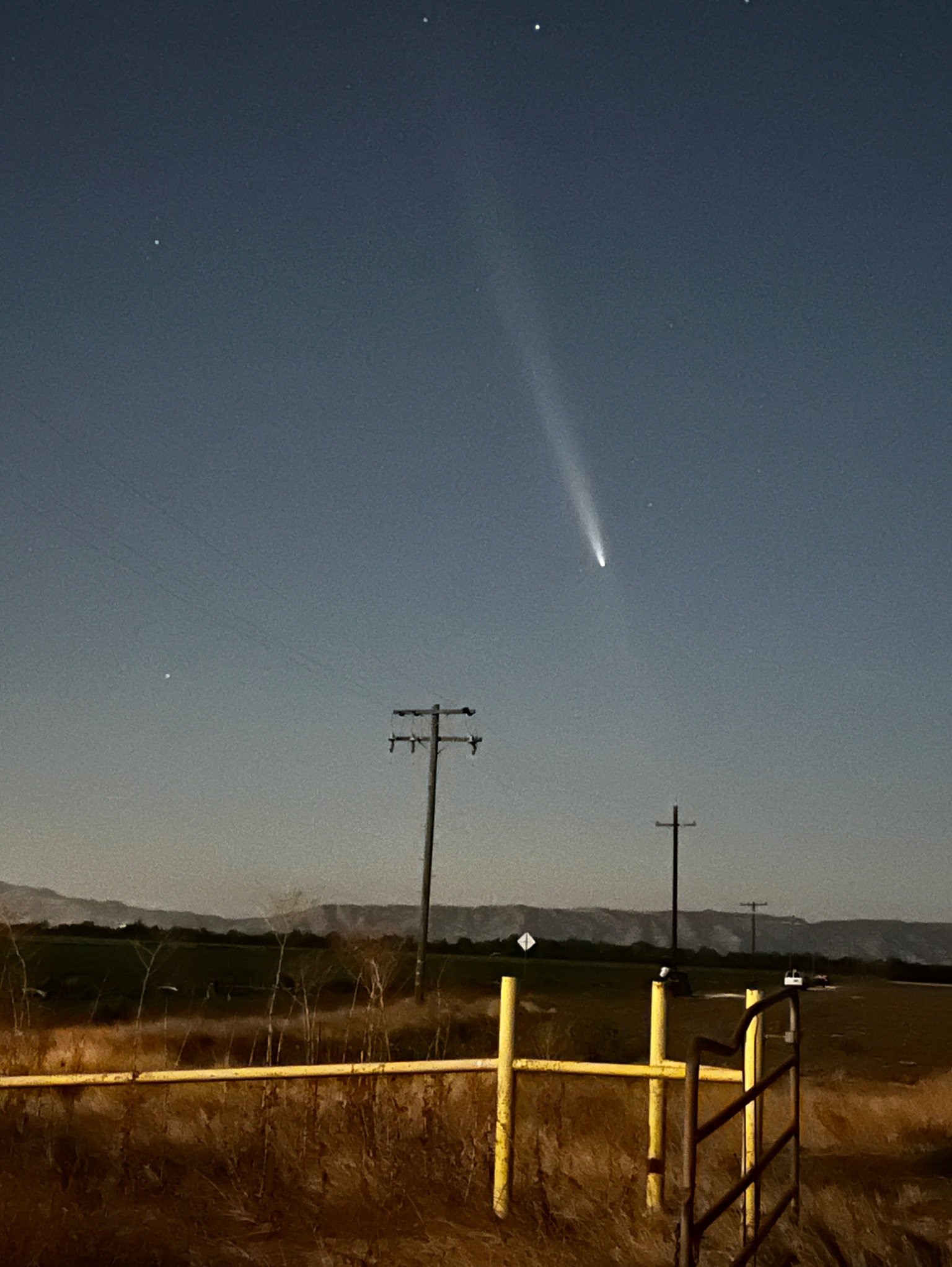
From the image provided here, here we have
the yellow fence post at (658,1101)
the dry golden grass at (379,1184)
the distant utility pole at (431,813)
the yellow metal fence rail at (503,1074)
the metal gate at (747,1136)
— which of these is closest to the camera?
the metal gate at (747,1136)

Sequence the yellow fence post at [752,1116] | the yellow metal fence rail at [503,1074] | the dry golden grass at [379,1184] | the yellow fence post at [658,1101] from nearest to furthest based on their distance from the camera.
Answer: the yellow fence post at [752,1116]
the dry golden grass at [379,1184]
the yellow metal fence rail at [503,1074]
the yellow fence post at [658,1101]

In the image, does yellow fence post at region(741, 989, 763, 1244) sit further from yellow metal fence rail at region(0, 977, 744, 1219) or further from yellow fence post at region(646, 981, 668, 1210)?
yellow fence post at region(646, 981, 668, 1210)

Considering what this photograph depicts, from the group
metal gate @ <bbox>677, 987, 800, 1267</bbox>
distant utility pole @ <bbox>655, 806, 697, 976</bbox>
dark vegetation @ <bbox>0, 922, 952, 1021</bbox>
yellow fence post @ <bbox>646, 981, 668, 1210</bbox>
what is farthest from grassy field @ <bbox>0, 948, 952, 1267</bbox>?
distant utility pole @ <bbox>655, 806, 697, 976</bbox>

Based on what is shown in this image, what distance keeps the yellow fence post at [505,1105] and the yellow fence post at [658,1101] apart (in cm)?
83

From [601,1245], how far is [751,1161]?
971 mm

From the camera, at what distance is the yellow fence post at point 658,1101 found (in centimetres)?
758

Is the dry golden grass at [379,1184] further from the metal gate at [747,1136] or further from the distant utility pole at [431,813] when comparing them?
the distant utility pole at [431,813]

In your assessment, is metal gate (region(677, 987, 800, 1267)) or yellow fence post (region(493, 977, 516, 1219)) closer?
metal gate (region(677, 987, 800, 1267))

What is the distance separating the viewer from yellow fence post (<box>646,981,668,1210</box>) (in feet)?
24.9

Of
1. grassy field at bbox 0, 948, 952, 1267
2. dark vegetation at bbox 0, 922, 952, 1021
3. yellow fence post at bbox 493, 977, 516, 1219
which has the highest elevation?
yellow fence post at bbox 493, 977, 516, 1219

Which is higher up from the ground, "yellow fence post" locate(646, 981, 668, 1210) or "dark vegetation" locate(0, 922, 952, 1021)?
"yellow fence post" locate(646, 981, 668, 1210)

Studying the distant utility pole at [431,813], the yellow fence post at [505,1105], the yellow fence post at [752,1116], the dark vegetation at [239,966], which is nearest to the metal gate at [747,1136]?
the yellow fence post at [752,1116]

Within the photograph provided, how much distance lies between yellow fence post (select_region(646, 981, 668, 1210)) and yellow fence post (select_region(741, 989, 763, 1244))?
1.74ft

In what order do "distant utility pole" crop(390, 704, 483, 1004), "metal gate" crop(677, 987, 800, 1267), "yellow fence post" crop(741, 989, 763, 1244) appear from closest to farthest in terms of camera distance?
"metal gate" crop(677, 987, 800, 1267), "yellow fence post" crop(741, 989, 763, 1244), "distant utility pole" crop(390, 704, 483, 1004)
